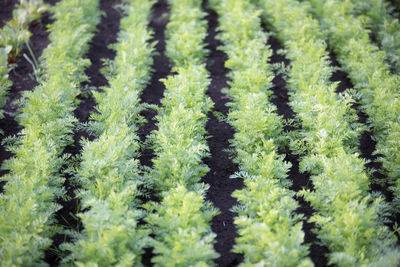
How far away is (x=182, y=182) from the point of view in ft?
13.2

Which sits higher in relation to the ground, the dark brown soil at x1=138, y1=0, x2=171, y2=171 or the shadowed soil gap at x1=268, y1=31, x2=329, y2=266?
the dark brown soil at x1=138, y1=0, x2=171, y2=171

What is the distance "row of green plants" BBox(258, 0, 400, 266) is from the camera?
3.53 m

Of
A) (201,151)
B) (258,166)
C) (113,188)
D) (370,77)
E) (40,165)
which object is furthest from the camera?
(370,77)

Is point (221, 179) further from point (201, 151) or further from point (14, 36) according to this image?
point (14, 36)

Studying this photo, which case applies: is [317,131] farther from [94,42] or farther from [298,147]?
[94,42]

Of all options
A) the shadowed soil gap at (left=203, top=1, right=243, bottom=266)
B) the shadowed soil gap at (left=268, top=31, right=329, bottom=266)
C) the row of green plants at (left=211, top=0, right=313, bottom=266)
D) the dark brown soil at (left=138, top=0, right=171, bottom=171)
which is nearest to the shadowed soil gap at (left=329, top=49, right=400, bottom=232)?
the shadowed soil gap at (left=268, top=31, right=329, bottom=266)

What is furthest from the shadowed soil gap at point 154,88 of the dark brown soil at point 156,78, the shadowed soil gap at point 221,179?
the shadowed soil gap at point 221,179

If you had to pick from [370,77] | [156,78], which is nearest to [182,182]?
[156,78]

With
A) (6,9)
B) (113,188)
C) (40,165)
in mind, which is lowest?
(113,188)

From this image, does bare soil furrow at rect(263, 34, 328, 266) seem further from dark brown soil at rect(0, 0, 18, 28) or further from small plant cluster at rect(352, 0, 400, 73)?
dark brown soil at rect(0, 0, 18, 28)

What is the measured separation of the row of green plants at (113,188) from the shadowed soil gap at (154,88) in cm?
20

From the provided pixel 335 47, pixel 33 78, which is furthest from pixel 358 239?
pixel 33 78

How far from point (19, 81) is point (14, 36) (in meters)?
0.99

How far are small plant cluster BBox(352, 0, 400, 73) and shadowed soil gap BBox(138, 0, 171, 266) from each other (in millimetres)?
3930
